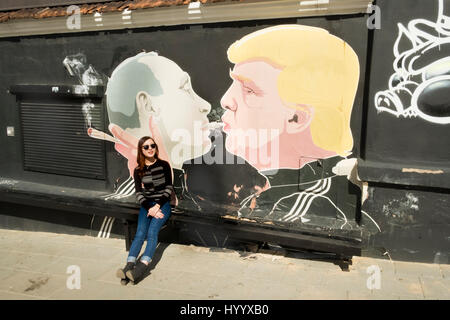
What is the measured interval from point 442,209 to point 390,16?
242 centimetres

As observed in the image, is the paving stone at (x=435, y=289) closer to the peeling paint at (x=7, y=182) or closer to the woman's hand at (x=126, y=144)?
the woman's hand at (x=126, y=144)

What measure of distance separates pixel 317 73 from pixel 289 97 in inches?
18.4

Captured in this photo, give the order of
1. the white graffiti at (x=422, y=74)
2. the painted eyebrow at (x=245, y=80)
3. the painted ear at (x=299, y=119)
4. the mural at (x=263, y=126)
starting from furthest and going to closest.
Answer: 1. the painted eyebrow at (x=245, y=80)
2. the painted ear at (x=299, y=119)
3. the mural at (x=263, y=126)
4. the white graffiti at (x=422, y=74)

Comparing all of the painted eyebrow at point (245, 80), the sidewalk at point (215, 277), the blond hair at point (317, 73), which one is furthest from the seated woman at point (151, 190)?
the blond hair at point (317, 73)

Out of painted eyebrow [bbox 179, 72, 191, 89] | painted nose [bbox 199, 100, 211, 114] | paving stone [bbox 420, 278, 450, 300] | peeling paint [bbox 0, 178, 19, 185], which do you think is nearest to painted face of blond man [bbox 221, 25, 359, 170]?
painted nose [bbox 199, 100, 211, 114]

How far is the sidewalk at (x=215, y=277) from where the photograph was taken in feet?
14.1

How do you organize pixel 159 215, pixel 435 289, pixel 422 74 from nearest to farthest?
1. pixel 435 289
2. pixel 422 74
3. pixel 159 215

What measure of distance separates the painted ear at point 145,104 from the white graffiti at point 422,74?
10.6 feet

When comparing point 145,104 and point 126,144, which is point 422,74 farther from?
point 126,144

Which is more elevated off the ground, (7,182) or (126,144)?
(126,144)

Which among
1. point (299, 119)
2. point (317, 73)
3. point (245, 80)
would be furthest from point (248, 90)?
point (317, 73)

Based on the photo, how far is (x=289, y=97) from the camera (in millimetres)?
5121

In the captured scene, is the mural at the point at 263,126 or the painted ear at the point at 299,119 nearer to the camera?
the mural at the point at 263,126

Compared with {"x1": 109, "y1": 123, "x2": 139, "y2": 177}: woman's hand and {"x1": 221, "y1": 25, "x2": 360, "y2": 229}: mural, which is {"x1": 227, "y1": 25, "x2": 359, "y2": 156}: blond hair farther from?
{"x1": 109, "y1": 123, "x2": 139, "y2": 177}: woman's hand
